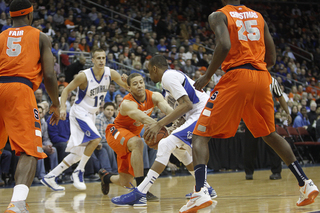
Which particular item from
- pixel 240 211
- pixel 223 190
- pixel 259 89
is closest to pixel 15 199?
pixel 240 211

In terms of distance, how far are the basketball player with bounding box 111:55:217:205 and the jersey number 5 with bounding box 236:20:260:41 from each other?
96cm

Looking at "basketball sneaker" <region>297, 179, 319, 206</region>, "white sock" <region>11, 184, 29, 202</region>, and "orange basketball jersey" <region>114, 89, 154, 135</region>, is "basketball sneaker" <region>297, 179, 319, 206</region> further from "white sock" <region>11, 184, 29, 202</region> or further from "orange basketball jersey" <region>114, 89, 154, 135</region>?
"white sock" <region>11, 184, 29, 202</region>

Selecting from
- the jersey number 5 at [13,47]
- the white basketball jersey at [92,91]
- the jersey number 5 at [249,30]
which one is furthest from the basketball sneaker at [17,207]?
the white basketball jersey at [92,91]

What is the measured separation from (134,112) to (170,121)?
2.10 ft

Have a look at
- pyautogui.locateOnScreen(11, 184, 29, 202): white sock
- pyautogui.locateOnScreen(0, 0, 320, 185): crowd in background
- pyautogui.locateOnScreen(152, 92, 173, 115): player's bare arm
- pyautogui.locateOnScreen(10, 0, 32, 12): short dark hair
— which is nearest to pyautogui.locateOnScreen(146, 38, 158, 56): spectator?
pyautogui.locateOnScreen(0, 0, 320, 185): crowd in background

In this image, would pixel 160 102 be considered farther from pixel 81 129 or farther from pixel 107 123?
pixel 107 123

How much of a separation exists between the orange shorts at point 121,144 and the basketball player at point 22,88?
1385mm

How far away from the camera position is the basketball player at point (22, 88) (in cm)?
318

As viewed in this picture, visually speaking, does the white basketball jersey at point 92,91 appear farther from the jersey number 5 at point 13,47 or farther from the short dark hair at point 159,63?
the jersey number 5 at point 13,47

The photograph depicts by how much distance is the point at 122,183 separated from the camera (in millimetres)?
5137

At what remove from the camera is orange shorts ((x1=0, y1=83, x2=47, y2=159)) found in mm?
3191

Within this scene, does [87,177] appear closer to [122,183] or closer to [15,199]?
[122,183]

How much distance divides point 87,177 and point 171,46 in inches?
348

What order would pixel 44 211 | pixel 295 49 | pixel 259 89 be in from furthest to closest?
pixel 295 49
pixel 44 211
pixel 259 89
